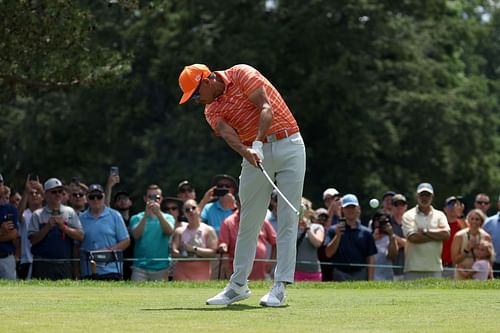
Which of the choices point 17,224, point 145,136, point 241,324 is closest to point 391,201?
point 17,224

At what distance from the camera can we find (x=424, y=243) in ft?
54.7

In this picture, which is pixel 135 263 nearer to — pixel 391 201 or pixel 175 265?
pixel 175 265

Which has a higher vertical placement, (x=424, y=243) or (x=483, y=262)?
(x=424, y=243)

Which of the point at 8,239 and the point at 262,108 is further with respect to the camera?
the point at 8,239

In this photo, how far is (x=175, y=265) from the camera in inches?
649

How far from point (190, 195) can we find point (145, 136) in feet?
83.2

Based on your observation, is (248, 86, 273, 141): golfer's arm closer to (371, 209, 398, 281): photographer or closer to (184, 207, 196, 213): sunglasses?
(184, 207, 196, 213): sunglasses

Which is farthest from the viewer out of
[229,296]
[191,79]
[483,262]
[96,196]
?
[483,262]

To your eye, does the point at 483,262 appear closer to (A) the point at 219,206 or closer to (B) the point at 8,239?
(A) the point at 219,206

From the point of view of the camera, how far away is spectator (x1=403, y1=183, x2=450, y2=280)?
1662 cm

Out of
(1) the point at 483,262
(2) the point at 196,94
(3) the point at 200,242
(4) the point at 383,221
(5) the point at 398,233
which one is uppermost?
(2) the point at 196,94

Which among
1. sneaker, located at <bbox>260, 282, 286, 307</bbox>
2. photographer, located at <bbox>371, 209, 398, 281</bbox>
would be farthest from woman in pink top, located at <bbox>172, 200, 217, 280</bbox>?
sneaker, located at <bbox>260, 282, 286, 307</bbox>

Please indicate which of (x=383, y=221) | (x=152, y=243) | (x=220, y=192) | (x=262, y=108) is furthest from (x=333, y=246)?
(x=262, y=108)

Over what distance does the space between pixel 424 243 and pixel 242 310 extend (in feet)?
25.6
